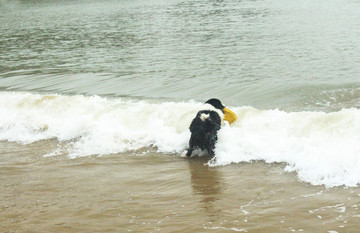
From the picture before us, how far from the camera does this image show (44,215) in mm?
5996

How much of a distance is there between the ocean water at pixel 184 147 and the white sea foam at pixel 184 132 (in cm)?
3

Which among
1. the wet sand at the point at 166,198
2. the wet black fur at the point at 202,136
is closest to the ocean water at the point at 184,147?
the wet sand at the point at 166,198

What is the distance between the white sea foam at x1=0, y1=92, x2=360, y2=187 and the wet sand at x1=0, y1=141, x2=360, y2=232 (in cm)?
39

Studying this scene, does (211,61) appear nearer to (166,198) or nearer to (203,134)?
(203,134)

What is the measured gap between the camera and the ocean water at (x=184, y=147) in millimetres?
5723

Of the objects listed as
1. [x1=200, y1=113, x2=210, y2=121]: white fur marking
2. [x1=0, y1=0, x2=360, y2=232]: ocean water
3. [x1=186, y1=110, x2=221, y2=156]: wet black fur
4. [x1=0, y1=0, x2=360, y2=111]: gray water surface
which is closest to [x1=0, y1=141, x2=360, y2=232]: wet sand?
[x1=0, y1=0, x2=360, y2=232]: ocean water

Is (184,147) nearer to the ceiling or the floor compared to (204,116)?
nearer to the floor

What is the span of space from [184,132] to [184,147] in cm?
65

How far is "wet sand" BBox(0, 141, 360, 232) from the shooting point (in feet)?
17.7

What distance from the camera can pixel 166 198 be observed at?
630 centimetres

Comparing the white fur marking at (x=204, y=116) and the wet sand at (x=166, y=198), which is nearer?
the wet sand at (x=166, y=198)

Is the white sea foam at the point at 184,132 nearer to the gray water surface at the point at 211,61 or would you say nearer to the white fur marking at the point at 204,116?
the white fur marking at the point at 204,116

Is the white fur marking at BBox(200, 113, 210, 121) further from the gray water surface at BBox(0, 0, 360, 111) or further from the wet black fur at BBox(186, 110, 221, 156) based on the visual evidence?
the gray water surface at BBox(0, 0, 360, 111)

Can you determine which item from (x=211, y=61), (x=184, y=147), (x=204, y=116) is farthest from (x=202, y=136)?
(x=211, y=61)
